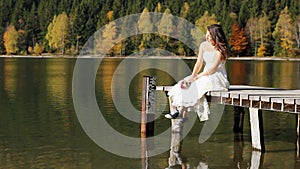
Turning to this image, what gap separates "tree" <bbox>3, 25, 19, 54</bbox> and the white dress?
4373 inches

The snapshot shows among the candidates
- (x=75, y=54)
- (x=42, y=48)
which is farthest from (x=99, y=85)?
(x=42, y=48)

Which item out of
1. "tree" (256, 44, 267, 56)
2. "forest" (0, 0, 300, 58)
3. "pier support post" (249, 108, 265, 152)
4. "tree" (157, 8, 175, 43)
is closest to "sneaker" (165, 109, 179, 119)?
"pier support post" (249, 108, 265, 152)

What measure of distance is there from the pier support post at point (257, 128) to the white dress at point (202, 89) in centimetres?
87

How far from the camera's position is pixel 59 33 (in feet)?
391

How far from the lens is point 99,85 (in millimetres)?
32906

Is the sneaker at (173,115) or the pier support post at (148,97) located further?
the pier support post at (148,97)

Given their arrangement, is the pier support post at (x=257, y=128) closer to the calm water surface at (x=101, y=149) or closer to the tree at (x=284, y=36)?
the calm water surface at (x=101, y=149)

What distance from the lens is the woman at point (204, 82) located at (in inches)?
529

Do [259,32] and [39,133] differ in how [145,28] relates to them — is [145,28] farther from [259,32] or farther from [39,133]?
[39,133]

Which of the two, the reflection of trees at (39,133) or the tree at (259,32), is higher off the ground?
the tree at (259,32)

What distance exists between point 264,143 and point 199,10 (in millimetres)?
98760

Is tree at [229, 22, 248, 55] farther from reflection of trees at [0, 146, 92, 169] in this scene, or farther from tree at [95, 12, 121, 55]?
reflection of trees at [0, 146, 92, 169]

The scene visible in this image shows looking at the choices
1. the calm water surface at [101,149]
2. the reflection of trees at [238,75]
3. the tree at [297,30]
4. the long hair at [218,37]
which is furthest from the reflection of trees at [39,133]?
the tree at [297,30]

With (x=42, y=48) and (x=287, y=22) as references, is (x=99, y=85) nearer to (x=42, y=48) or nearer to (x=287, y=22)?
(x=287, y=22)
